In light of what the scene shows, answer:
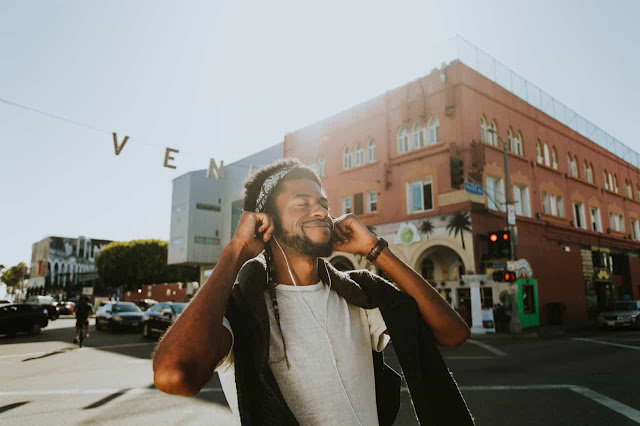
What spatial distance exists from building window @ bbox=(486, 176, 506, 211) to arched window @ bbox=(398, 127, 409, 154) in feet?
14.5

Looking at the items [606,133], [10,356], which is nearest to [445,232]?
[10,356]

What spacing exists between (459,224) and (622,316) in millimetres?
8601

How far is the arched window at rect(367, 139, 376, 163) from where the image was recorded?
22609 mm

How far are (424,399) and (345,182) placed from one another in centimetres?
2225

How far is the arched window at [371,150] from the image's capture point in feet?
74.2

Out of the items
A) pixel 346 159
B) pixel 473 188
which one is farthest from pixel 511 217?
pixel 346 159

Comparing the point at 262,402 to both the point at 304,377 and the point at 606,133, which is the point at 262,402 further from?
the point at 606,133

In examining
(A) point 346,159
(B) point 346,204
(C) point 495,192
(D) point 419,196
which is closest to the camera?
(C) point 495,192

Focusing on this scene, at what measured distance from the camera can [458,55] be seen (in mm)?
19781

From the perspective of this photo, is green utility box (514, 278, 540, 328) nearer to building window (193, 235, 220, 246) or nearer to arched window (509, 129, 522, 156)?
arched window (509, 129, 522, 156)

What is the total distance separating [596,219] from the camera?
88.8 feet

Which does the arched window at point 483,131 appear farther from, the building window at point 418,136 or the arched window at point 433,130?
the building window at point 418,136

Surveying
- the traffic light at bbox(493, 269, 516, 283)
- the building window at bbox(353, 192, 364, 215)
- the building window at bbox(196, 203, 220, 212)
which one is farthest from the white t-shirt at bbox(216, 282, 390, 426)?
the building window at bbox(196, 203, 220, 212)

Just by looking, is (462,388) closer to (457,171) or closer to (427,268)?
(457,171)
